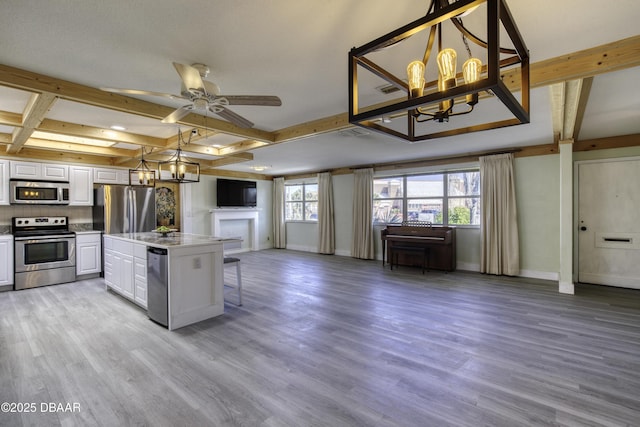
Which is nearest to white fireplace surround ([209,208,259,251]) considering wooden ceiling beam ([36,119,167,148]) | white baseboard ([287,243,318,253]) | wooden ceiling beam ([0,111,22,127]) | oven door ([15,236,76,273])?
white baseboard ([287,243,318,253])

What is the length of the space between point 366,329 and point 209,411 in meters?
1.83

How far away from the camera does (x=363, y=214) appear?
25.2 ft

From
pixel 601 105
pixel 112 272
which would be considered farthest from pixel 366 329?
pixel 112 272

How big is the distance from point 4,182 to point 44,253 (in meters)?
1.36

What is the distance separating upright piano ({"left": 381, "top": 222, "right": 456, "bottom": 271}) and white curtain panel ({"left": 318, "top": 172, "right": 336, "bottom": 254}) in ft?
6.62

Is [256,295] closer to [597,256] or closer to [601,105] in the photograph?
[601,105]

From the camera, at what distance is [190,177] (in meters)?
7.69

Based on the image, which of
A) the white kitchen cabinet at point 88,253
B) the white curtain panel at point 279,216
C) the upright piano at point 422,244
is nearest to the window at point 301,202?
the white curtain panel at point 279,216

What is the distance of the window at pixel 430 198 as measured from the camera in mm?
6328

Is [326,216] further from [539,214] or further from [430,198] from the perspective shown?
[539,214]

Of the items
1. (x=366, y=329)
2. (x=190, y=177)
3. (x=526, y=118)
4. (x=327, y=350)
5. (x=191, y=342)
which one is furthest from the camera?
(x=190, y=177)

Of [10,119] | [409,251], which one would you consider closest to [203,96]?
[10,119]

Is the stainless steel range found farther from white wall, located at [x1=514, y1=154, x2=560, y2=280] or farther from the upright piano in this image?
white wall, located at [x1=514, y1=154, x2=560, y2=280]

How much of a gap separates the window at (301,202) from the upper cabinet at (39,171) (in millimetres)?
5678
